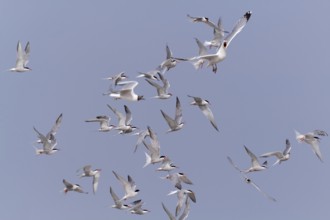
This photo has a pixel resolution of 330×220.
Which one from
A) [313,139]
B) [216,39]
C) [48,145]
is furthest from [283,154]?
[48,145]

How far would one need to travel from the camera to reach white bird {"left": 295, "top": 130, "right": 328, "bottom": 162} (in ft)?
89.9

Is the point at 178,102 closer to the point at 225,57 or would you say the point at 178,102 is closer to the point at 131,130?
the point at 131,130

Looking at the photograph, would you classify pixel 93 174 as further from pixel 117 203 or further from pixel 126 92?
pixel 126 92

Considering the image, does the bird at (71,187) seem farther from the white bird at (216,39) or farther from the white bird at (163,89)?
the white bird at (216,39)

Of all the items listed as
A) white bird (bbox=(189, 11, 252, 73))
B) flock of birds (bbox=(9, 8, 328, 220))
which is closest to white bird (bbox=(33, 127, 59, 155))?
flock of birds (bbox=(9, 8, 328, 220))

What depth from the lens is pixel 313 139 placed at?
1107 inches

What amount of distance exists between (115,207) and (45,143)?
3119 mm

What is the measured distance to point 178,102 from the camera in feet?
81.6

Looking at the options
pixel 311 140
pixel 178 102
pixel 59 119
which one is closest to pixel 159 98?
pixel 178 102

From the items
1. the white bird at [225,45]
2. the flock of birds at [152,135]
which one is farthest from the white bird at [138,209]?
the white bird at [225,45]

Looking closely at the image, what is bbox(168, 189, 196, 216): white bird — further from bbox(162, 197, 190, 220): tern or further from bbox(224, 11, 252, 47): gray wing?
bbox(224, 11, 252, 47): gray wing

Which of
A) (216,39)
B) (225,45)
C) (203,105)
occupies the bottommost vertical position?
(203,105)

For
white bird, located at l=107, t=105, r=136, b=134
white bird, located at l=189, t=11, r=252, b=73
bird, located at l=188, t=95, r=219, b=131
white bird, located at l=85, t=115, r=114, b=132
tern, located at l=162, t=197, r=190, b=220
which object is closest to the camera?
white bird, located at l=189, t=11, r=252, b=73

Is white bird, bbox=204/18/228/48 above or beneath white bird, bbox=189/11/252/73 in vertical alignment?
beneath
